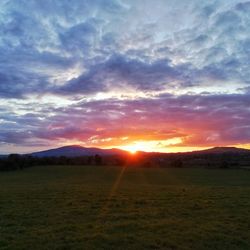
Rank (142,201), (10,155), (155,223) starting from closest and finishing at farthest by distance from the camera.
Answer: (155,223)
(142,201)
(10,155)

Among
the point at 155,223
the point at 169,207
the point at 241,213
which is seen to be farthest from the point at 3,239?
the point at 241,213

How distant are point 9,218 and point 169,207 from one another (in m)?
8.57

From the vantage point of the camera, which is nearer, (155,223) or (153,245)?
(153,245)

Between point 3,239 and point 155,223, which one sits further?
point 155,223

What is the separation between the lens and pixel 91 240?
35.1 ft

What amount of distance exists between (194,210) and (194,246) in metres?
6.46

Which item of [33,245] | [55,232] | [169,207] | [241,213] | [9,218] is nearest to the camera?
[33,245]

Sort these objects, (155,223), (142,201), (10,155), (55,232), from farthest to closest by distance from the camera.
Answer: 1. (10,155)
2. (142,201)
3. (155,223)
4. (55,232)

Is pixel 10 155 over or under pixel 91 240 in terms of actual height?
over

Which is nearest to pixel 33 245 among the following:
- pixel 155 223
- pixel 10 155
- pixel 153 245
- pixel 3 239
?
pixel 3 239

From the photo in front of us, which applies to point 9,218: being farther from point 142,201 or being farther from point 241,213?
point 241,213

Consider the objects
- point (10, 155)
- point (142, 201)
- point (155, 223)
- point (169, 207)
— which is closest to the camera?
point (155, 223)

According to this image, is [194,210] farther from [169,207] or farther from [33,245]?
[33,245]

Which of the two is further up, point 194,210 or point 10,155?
point 10,155
